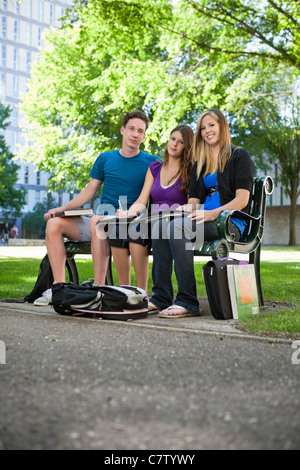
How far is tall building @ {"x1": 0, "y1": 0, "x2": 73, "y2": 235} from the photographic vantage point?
230ft

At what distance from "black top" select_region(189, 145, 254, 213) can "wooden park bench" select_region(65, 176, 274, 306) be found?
8.0 inches

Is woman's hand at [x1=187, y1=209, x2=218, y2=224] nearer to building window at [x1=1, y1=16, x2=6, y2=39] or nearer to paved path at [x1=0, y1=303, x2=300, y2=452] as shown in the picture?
paved path at [x1=0, y1=303, x2=300, y2=452]

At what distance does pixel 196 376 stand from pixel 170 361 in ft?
0.96

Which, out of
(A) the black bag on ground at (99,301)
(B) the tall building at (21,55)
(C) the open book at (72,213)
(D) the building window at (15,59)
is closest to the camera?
(A) the black bag on ground at (99,301)

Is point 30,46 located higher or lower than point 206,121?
higher

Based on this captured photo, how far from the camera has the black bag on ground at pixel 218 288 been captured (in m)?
4.14

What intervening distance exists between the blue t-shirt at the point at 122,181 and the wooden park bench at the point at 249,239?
0.47m

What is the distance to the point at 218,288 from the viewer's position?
4.12 metres

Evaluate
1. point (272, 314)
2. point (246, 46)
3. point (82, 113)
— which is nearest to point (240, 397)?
point (272, 314)

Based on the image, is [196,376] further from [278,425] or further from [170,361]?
[278,425]

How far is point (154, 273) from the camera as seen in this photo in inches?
182

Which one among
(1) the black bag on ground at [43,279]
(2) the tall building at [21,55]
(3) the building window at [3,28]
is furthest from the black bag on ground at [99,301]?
(3) the building window at [3,28]

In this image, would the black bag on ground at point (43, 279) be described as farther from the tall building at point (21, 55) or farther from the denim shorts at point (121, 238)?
the tall building at point (21, 55)
